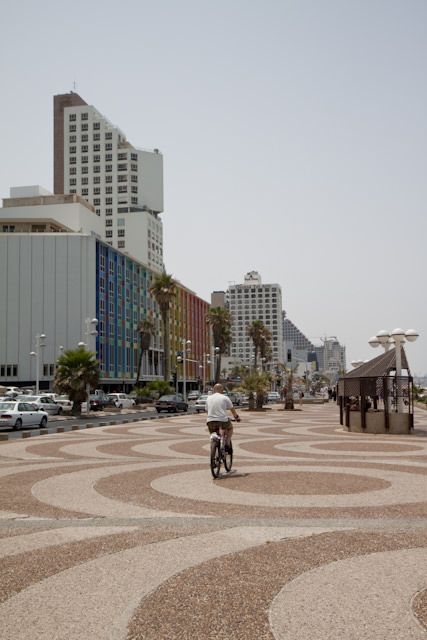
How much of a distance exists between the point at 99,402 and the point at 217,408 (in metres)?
40.5

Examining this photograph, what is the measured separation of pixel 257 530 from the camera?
23.3ft

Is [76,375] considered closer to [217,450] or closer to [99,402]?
[99,402]

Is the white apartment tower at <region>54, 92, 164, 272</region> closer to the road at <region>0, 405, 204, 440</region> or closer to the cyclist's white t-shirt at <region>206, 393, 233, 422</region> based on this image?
the road at <region>0, 405, 204, 440</region>

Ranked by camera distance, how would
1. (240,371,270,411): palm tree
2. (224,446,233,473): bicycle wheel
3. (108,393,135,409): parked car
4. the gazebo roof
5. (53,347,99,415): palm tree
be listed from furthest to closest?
(108,393,135,409): parked car, (240,371,270,411): palm tree, (53,347,99,415): palm tree, the gazebo roof, (224,446,233,473): bicycle wheel

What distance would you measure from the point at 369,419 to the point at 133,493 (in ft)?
49.3

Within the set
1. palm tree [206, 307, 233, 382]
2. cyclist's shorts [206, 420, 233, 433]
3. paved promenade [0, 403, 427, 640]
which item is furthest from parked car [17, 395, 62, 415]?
palm tree [206, 307, 233, 382]

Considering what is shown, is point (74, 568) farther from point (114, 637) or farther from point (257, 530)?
point (257, 530)

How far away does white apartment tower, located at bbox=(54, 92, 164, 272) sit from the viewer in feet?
411

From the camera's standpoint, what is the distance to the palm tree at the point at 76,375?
4053 cm

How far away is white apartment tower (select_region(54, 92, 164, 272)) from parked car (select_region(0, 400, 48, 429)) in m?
94.6

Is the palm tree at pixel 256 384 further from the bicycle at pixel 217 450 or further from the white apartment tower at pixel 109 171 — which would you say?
the white apartment tower at pixel 109 171

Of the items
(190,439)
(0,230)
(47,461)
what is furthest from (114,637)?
(0,230)

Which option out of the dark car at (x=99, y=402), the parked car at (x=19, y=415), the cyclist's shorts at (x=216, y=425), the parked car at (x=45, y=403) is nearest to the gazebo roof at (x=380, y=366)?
the cyclist's shorts at (x=216, y=425)

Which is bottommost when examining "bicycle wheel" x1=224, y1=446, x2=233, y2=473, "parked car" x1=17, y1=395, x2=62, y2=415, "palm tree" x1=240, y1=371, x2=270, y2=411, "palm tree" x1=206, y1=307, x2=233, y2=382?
"parked car" x1=17, y1=395, x2=62, y2=415
